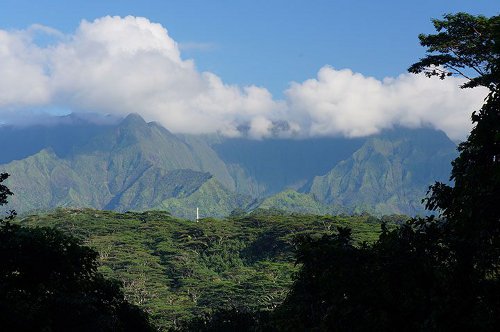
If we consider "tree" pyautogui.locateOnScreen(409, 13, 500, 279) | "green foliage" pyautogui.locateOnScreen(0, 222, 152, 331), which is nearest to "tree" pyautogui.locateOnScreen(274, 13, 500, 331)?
"tree" pyautogui.locateOnScreen(409, 13, 500, 279)

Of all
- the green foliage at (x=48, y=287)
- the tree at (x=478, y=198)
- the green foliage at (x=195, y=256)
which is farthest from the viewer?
the green foliage at (x=195, y=256)

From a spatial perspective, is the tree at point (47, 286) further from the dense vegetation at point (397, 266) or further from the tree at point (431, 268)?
the tree at point (431, 268)

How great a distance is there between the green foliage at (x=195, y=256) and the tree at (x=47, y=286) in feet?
180

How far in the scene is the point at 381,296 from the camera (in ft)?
49.3

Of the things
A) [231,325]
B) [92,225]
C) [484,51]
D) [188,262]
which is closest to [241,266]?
[188,262]

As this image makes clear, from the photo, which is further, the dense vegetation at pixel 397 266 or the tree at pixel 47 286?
the tree at pixel 47 286

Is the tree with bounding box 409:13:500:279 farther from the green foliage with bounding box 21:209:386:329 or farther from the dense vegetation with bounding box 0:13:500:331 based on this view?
the green foliage with bounding box 21:209:386:329

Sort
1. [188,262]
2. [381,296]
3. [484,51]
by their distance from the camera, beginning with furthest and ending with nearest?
[188,262] < [484,51] < [381,296]

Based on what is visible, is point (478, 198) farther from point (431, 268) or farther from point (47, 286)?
point (47, 286)

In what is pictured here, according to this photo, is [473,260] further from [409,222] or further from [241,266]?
[241,266]

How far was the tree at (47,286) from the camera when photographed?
18.6 metres

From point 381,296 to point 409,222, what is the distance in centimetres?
207

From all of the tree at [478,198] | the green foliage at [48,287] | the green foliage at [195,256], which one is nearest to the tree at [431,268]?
the tree at [478,198]

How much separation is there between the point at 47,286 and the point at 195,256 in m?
100
